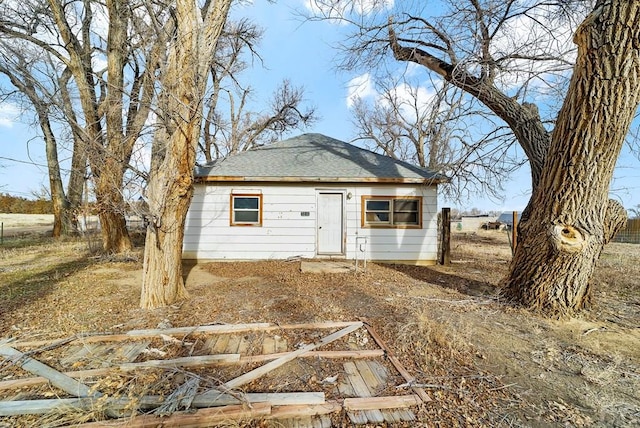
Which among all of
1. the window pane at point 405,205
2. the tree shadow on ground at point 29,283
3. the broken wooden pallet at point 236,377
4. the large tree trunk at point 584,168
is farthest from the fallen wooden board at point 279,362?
the window pane at point 405,205

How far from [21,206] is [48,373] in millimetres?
39428

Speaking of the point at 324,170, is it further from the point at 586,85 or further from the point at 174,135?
the point at 586,85

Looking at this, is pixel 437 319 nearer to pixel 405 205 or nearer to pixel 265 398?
pixel 265 398

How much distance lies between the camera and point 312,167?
8844 millimetres

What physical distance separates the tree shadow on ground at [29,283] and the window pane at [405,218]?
8.21m

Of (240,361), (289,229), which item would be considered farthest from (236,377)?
(289,229)

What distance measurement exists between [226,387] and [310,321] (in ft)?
5.66

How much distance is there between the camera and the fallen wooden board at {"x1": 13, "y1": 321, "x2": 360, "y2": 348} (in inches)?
134

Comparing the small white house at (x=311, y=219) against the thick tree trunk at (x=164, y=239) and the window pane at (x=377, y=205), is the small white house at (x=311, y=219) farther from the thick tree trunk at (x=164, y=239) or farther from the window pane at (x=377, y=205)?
the thick tree trunk at (x=164, y=239)

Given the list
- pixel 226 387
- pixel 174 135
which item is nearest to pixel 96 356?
pixel 226 387

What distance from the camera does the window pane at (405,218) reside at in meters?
8.49

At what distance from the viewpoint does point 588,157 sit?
397cm

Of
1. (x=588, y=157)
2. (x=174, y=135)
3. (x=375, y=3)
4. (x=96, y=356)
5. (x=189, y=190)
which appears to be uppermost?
(x=375, y=3)

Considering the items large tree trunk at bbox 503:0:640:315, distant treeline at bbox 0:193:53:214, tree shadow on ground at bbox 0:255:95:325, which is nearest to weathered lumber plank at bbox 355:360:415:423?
large tree trunk at bbox 503:0:640:315
